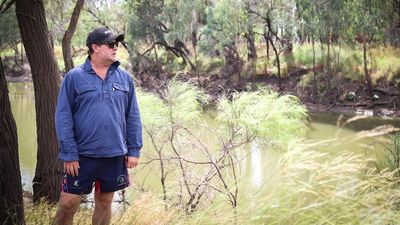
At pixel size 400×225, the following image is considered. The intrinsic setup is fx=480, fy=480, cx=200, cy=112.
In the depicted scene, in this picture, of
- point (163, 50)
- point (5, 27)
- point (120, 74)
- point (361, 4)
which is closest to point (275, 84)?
point (361, 4)

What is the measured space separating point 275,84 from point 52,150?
17.4 m

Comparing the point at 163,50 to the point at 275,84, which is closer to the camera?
the point at 275,84

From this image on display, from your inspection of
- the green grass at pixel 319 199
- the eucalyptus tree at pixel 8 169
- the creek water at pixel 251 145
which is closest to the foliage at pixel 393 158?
the creek water at pixel 251 145

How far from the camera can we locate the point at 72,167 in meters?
2.69

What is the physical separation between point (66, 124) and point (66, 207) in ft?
1.58

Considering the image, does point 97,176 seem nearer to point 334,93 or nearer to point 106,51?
point 106,51

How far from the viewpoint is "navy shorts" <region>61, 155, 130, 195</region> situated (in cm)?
274

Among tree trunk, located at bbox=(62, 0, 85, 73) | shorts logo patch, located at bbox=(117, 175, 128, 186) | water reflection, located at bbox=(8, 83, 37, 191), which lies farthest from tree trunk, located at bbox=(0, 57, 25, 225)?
water reflection, located at bbox=(8, 83, 37, 191)

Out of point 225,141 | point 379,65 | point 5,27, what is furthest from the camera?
point 5,27

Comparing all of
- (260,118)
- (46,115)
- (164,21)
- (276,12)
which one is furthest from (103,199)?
(164,21)

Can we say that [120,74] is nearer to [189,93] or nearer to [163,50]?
[189,93]

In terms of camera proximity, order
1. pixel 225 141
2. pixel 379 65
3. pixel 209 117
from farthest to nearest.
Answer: pixel 379 65 < pixel 209 117 < pixel 225 141

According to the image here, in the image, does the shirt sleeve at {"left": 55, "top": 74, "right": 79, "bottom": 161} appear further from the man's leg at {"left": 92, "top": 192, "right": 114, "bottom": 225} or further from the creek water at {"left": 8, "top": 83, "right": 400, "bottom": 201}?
the creek water at {"left": 8, "top": 83, "right": 400, "bottom": 201}

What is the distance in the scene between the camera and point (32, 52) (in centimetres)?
471
